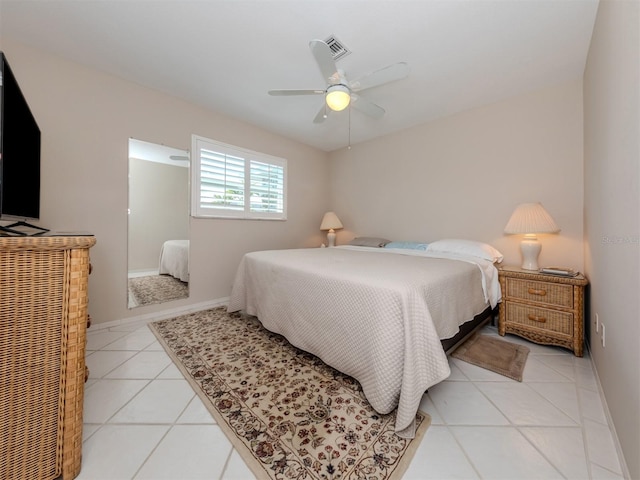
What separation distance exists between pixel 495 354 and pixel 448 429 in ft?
3.33

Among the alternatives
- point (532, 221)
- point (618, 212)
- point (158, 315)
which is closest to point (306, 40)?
point (618, 212)

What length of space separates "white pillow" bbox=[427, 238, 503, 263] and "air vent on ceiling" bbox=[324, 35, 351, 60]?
2082 millimetres

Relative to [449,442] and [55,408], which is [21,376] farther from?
[449,442]

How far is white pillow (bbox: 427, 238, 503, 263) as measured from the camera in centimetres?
238

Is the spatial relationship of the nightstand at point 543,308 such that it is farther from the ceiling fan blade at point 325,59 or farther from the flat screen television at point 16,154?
the flat screen television at point 16,154

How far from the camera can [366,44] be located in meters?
1.82

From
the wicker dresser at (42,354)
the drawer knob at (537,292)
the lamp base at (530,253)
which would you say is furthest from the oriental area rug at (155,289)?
the lamp base at (530,253)

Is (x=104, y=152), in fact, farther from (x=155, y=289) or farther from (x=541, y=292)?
(x=541, y=292)

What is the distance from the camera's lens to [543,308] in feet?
6.45

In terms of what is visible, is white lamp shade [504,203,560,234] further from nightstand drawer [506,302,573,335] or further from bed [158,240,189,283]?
bed [158,240,189,283]

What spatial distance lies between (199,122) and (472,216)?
3.42 m

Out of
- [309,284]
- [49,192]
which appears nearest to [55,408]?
[309,284]

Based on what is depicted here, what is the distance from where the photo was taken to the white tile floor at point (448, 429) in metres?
0.96

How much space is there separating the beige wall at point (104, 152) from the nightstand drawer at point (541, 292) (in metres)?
3.06
